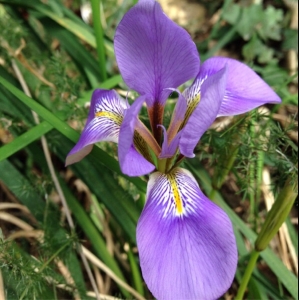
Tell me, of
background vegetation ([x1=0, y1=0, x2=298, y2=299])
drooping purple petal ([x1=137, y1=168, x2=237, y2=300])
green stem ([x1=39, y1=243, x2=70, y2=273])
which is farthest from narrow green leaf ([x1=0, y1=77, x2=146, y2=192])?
green stem ([x1=39, y1=243, x2=70, y2=273])

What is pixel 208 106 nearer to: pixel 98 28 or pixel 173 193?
pixel 173 193

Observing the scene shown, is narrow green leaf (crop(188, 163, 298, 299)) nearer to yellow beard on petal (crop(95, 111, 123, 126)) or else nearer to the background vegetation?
the background vegetation

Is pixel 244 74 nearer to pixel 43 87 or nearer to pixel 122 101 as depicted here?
pixel 122 101

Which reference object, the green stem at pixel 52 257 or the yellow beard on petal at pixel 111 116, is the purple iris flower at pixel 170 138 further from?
the green stem at pixel 52 257

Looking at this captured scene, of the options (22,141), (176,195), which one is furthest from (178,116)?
→ (22,141)

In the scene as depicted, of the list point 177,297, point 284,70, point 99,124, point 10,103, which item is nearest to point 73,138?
point 99,124

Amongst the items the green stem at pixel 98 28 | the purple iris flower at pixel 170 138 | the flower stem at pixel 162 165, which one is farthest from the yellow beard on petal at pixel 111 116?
the green stem at pixel 98 28
